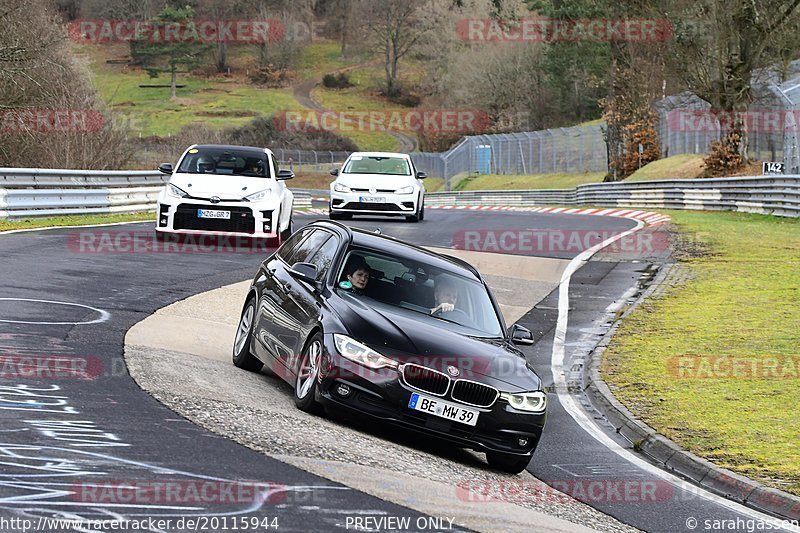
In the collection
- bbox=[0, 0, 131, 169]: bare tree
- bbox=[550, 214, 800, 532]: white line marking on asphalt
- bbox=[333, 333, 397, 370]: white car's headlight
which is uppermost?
bbox=[0, 0, 131, 169]: bare tree

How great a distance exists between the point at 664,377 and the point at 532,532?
6.65 metres

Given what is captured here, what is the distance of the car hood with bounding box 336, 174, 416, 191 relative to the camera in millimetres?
29297

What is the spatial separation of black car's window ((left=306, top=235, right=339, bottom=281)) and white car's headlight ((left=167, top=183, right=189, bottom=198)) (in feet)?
33.5

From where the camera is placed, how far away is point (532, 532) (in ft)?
Answer: 23.5

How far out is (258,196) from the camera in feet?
69.0

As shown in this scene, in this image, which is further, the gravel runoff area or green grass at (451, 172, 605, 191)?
green grass at (451, 172, 605, 191)

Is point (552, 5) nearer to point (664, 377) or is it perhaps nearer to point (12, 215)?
point (12, 215)

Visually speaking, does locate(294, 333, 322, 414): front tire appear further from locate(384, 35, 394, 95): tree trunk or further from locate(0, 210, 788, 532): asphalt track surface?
locate(384, 35, 394, 95): tree trunk

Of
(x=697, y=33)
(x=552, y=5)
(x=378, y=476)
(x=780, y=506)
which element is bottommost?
(x=780, y=506)

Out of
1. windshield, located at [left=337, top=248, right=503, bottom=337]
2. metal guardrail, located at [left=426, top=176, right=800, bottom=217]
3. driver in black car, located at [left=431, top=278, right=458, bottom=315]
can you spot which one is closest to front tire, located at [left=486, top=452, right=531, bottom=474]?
windshield, located at [left=337, top=248, right=503, bottom=337]

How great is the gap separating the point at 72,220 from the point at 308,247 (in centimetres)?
1565

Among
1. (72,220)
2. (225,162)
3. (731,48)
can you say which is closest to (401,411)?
(225,162)

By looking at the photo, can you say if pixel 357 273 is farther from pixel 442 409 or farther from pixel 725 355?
pixel 725 355

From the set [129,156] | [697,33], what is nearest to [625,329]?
[129,156]
